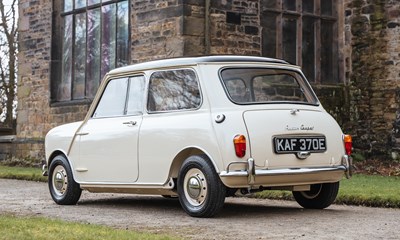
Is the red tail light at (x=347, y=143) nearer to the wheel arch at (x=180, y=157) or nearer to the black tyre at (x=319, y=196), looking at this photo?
the black tyre at (x=319, y=196)

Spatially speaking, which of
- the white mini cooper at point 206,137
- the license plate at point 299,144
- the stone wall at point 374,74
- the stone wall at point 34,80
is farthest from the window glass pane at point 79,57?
the license plate at point 299,144

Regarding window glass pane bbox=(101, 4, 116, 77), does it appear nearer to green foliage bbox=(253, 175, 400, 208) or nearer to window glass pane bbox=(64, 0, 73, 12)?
window glass pane bbox=(64, 0, 73, 12)

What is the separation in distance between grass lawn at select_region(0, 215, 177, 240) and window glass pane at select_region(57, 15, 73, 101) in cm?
1226

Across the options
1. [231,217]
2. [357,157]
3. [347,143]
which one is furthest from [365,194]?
[357,157]

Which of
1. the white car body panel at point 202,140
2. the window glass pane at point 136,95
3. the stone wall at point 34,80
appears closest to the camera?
the white car body panel at point 202,140

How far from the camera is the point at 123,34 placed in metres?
17.0

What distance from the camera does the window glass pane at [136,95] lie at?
29.1 feet

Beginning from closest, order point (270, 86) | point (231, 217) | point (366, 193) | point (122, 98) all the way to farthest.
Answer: point (231, 217) < point (270, 86) < point (122, 98) < point (366, 193)

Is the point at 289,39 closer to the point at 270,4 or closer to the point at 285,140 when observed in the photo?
the point at 270,4

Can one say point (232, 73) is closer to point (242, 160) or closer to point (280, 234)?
point (242, 160)

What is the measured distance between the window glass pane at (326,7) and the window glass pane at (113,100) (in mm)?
10038

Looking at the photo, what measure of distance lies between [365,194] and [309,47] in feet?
28.2

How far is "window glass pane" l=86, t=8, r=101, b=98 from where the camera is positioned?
18.0m

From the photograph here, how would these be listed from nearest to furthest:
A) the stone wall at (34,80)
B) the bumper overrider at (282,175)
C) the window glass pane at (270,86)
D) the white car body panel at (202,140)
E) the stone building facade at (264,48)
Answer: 1. the bumper overrider at (282,175)
2. the white car body panel at (202,140)
3. the window glass pane at (270,86)
4. the stone building facade at (264,48)
5. the stone wall at (34,80)
